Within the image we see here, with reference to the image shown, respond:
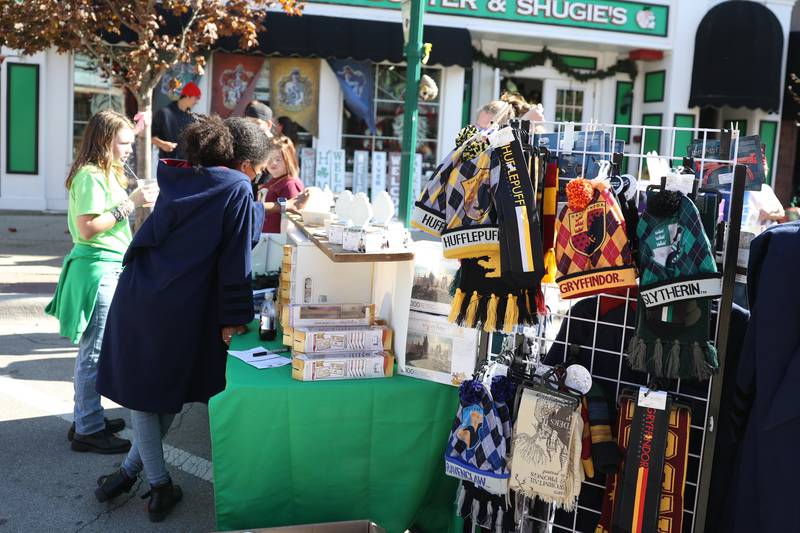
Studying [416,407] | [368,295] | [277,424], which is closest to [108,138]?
[368,295]

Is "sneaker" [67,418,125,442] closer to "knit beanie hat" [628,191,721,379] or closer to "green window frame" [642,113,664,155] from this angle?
"knit beanie hat" [628,191,721,379]

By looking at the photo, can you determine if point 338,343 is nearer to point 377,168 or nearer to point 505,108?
point 505,108

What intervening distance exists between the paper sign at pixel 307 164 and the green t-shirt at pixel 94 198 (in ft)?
28.0

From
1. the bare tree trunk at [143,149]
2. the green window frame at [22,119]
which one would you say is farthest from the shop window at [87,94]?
the bare tree trunk at [143,149]

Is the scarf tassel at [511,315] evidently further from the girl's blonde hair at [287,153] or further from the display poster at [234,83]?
the display poster at [234,83]

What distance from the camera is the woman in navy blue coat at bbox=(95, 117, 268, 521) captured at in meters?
3.27

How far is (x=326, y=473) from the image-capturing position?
10.1ft

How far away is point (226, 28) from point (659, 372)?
21.8ft

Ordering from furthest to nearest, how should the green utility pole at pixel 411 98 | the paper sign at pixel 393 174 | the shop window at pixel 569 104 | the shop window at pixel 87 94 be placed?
the shop window at pixel 569 104 < the paper sign at pixel 393 174 < the shop window at pixel 87 94 < the green utility pole at pixel 411 98

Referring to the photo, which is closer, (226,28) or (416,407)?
(416,407)

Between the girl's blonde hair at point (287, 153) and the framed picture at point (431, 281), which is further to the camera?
the girl's blonde hair at point (287, 153)

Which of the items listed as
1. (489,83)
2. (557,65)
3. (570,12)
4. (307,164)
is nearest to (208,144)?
(307,164)

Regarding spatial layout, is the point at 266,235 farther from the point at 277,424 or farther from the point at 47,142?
the point at 47,142

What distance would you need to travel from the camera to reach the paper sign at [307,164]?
12.6 m
